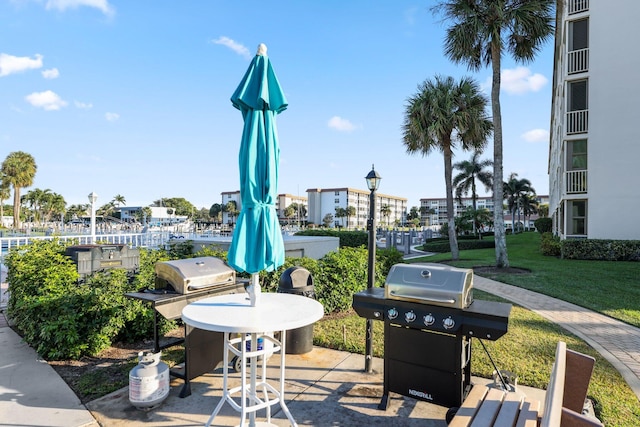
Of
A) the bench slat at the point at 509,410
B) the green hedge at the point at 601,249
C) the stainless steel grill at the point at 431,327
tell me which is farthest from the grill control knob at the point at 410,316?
the green hedge at the point at 601,249

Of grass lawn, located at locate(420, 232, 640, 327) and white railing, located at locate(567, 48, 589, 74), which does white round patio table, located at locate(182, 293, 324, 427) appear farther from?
white railing, located at locate(567, 48, 589, 74)

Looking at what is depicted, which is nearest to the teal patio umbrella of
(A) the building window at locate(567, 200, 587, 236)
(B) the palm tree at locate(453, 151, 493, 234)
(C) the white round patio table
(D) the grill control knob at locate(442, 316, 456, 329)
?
(C) the white round patio table

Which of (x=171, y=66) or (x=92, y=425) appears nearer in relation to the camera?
(x=92, y=425)

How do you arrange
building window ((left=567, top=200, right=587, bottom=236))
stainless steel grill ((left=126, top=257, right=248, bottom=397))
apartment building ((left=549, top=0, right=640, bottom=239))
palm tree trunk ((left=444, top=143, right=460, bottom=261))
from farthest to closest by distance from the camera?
1. palm tree trunk ((left=444, top=143, right=460, bottom=261))
2. building window ((left=567, top=200, right=587, bottom=236))
3. apartment building ((left=549, top=0, right=640, bottom=239))
4. stainless steel grill ((left=126, top=257, right=248, bottom=397))

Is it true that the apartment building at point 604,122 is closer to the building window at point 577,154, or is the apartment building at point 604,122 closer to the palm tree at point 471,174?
the building window at point 577,154

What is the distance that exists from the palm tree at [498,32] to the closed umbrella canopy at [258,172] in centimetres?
1153

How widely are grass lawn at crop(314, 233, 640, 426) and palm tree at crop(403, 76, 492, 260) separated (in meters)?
7.12

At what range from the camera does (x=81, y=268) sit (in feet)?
19.2

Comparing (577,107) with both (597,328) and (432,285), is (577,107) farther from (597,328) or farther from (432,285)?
(432,285)

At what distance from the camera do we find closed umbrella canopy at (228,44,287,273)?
2773mm

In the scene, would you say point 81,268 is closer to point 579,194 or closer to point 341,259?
point 341,259

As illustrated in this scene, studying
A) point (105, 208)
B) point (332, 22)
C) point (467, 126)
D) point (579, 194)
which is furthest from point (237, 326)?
point (105, 208)

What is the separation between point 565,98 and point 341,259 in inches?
615

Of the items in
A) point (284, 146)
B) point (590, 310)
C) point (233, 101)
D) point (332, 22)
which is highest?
point (332, 22)
